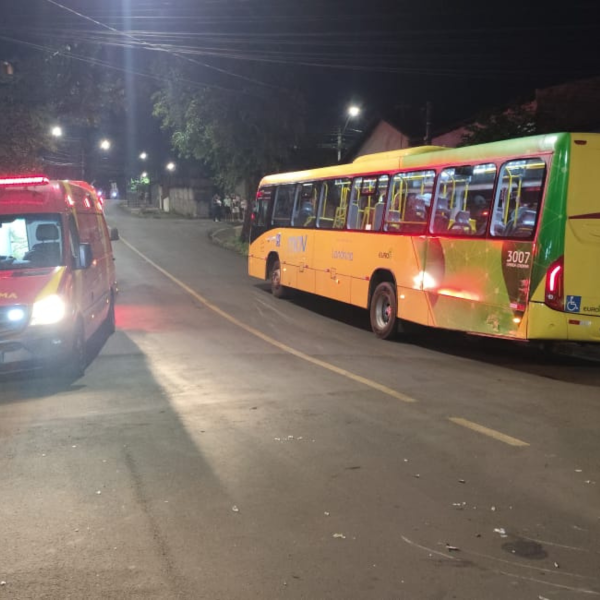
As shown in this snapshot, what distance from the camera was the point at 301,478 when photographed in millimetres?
4855

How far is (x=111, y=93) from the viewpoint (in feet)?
69.2

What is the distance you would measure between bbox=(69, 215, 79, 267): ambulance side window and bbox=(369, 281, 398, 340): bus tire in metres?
5.44

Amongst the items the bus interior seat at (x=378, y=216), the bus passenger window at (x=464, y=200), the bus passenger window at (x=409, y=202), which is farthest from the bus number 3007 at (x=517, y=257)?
the bus interior seat at (x=378, y=216)

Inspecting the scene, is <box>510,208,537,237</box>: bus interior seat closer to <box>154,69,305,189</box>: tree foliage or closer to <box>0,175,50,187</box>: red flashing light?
<box>0,175,50,187</box>: red flashing light

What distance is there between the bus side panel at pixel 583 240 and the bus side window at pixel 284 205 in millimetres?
8572

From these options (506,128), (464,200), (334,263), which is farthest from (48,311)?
(506,128)

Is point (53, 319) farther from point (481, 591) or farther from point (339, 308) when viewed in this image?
point (339, 308)

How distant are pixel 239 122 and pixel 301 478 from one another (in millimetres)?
24542

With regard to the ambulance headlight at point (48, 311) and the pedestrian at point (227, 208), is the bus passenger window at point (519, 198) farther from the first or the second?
the pedestrian at point (227, 208)

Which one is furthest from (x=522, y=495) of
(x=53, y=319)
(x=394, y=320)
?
(x=394, y=320)

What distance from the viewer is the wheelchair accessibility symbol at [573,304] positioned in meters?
8.16

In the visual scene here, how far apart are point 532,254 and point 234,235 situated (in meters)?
29.8

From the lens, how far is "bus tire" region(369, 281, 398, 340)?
37.2 ft

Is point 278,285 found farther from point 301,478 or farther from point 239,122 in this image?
point 239,122
